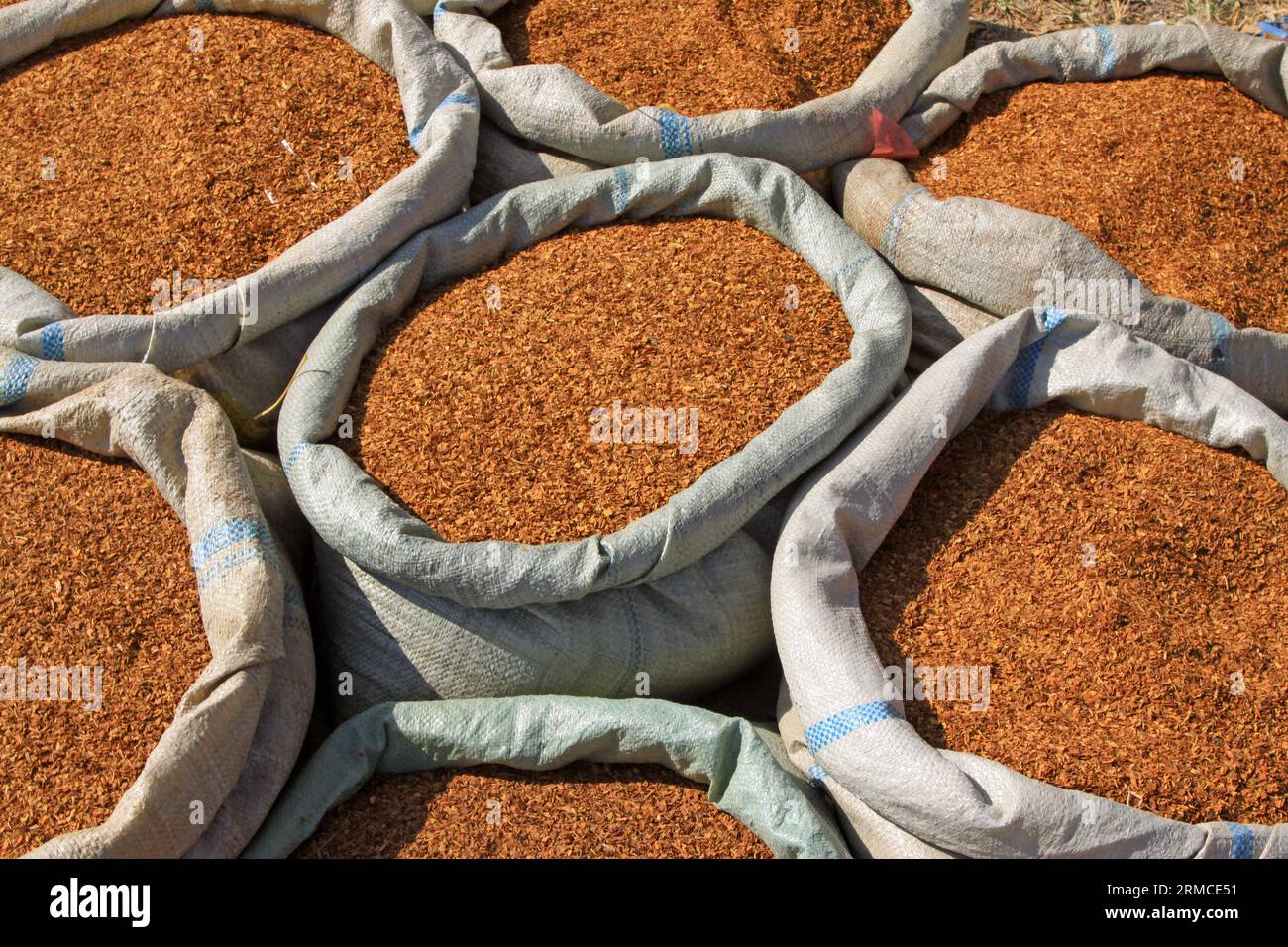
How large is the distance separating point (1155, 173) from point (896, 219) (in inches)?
18.3

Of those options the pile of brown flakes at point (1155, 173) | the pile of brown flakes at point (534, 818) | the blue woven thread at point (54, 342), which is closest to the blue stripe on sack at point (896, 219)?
the pile of brown flakes at point (1155, 173)

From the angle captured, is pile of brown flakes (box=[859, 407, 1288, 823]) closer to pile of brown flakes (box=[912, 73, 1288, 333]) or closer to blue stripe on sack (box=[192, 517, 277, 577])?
pile of brown flakes (box=[912, 73, 1288, 333])

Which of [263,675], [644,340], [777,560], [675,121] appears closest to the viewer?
[263,675]

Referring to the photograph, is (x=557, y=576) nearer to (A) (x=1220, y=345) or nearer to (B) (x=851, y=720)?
(B) (x=851, y=720)

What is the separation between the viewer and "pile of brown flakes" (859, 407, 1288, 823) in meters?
1.67

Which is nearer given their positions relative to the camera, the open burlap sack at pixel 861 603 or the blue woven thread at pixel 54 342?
the open burlap sack at pixel 861 603

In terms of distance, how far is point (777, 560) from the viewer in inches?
71.4

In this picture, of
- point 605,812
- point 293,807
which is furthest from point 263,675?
point 605,812

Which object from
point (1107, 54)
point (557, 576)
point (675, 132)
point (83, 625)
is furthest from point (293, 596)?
point (1107, 54)

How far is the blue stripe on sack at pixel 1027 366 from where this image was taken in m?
2.04

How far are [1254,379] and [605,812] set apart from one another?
4.08 ft

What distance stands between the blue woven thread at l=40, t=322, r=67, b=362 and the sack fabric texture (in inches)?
50.8

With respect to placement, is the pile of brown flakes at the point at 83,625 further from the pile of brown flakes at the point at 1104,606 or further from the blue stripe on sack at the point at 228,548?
the pile of brown flakes at the point at 1104,606
